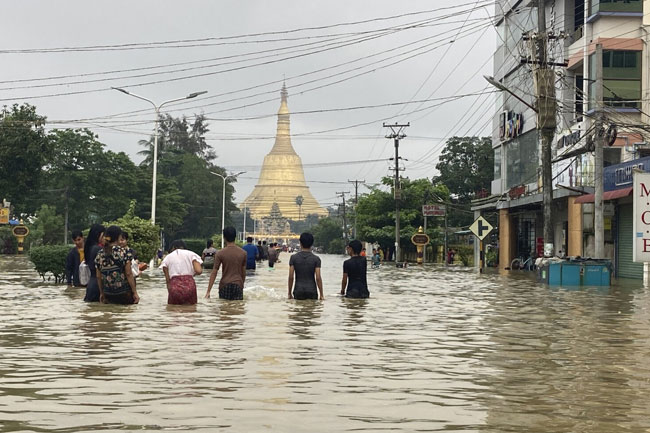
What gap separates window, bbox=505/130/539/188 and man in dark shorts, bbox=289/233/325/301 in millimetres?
34831

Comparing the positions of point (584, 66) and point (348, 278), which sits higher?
point (584, 66)

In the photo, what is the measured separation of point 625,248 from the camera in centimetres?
4116

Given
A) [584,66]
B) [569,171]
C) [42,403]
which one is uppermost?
[584,66]

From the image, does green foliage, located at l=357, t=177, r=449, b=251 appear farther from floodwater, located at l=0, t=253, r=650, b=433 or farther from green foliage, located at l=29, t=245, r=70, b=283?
floodwater, located at l=0, t=253, r=650, b=433

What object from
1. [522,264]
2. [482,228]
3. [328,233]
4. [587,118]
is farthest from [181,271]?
[328,233]

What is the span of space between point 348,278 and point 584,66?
2575cm

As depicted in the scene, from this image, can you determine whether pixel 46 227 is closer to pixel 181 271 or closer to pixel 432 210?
pixel 432 210

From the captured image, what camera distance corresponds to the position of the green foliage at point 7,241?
83062 millimetres

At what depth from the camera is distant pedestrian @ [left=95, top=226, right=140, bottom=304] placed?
16.4 meters

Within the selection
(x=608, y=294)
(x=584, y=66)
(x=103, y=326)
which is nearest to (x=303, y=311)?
(x=103, y=326)

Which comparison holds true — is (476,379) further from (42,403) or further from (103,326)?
(103,326)

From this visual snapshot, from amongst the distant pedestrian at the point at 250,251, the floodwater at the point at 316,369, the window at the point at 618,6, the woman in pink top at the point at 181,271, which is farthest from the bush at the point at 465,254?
the woman in pink top at the point at 181,271

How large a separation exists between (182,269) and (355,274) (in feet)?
15.5

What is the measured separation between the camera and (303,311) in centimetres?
1795
